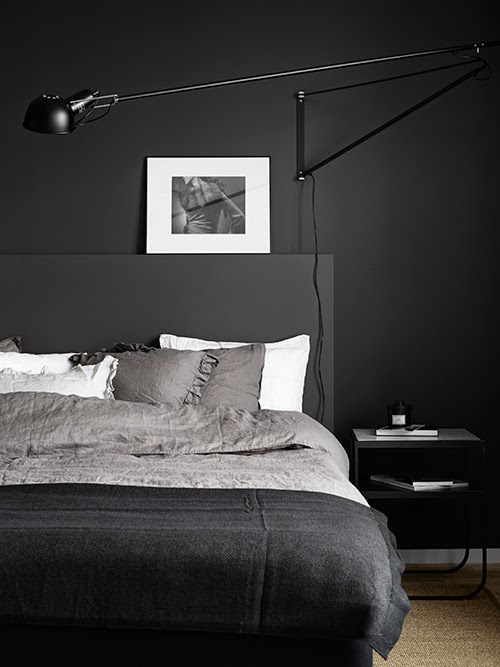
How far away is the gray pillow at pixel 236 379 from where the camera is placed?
152 inches

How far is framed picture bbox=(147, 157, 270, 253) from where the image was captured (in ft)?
14.3

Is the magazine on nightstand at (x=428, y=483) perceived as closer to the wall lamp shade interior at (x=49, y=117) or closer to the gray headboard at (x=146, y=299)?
the gray headboard at (x=146, y=299)

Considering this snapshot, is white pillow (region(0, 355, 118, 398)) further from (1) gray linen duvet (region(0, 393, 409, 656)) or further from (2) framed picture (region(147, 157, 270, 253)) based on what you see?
(1) gray linen duvet (region(0, 393, 409, 656))

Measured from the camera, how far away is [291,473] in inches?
108

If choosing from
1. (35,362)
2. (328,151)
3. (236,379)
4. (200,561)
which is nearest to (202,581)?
(200,561)

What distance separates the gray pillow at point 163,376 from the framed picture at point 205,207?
673mm

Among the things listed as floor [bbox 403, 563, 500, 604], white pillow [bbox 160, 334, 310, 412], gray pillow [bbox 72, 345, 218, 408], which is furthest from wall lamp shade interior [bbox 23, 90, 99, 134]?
floor [bbox 403, 563, 500, 604]

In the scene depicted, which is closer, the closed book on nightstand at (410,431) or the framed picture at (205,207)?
the closed book on nightstand at (410,431)

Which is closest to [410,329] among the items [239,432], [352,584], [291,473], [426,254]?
[426,254]

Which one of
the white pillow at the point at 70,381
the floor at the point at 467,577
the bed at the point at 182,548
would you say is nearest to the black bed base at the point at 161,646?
the bed at the point at 182,548

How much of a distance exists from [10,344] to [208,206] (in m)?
1.19

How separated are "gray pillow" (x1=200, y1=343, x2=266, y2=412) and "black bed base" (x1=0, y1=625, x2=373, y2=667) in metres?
1.72

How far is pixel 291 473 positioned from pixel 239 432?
54cm

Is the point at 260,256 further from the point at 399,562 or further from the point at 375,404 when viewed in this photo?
the point at 399,562
